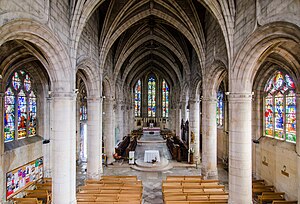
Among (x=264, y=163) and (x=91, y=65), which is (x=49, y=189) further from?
(x=264, y=163)

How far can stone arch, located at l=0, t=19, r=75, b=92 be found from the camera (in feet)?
19.0

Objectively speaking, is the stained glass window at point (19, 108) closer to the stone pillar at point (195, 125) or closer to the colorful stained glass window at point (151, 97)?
the stone pillar at point (195, 125)

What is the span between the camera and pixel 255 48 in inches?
290

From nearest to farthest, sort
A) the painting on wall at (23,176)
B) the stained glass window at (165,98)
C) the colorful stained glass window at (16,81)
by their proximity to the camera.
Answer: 1. the painting on wall at (23,176)
2. the colorful stained glass window at (16,81)
3. the stained glass window at (165,98)

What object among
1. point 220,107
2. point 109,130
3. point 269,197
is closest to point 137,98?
point 109,130

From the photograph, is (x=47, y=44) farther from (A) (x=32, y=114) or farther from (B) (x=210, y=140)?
(B) (x=210, y=140)

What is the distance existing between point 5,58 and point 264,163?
15245 mm

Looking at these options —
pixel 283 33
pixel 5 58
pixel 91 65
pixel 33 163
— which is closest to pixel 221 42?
pixel 283 33

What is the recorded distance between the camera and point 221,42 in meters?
10.4

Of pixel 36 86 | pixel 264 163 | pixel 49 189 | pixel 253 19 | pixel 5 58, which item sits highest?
pixel 253 19

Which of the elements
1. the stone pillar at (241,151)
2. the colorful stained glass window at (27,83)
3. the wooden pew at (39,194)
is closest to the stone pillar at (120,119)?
the colorful stained glass window at (27,83)

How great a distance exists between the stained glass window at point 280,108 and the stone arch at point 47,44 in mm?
10969

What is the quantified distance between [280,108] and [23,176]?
14.6 metres

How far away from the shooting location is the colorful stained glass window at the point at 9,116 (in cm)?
1074
